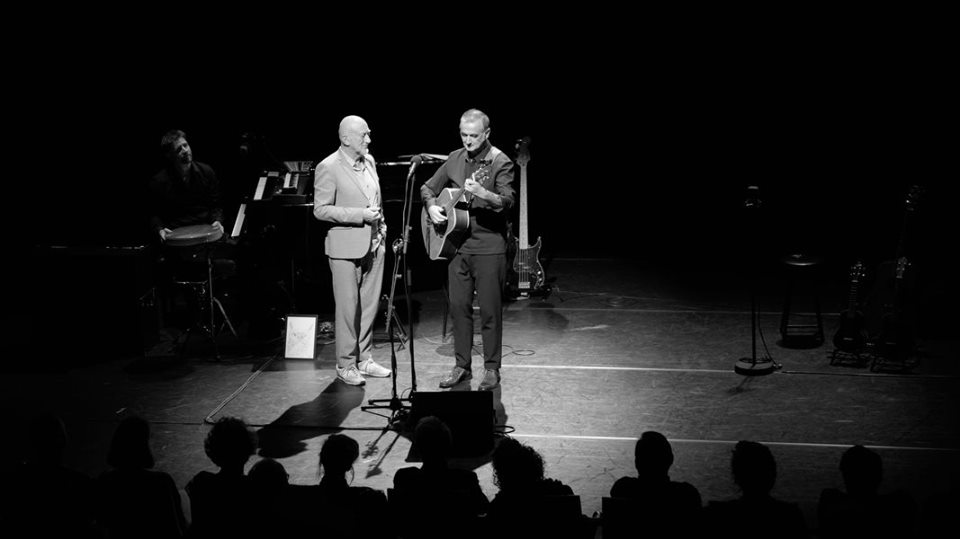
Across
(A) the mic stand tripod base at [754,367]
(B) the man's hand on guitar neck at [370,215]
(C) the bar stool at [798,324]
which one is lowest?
(A) the mic stand tripod base at [754,367]

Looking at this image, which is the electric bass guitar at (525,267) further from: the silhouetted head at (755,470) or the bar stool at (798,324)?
the silhouetted head at (755,470)

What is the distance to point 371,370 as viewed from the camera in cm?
661

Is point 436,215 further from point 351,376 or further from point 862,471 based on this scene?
point 862,471

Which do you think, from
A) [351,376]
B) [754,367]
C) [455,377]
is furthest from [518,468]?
[754,367]

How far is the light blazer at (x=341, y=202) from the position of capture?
620 cm

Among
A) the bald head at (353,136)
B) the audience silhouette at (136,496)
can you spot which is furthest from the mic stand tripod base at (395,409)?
the audience silhouette at (136,496)

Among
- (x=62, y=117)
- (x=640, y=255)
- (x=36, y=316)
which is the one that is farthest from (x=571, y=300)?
(x=62, y=117)

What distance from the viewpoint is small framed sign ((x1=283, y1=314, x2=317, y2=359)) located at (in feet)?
23.4

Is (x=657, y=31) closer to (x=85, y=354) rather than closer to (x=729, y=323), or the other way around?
(x=729, y=323)

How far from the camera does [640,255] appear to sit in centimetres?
1094

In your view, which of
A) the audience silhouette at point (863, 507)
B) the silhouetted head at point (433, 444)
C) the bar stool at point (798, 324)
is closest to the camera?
the audience silhouette at point (863, 507)

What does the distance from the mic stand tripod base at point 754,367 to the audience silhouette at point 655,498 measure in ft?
10.9

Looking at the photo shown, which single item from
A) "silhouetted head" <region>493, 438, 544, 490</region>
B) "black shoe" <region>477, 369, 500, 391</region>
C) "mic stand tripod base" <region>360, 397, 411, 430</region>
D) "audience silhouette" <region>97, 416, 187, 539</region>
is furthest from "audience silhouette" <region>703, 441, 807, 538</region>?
"black shoe" <region>477, 369, 500, 391</region>

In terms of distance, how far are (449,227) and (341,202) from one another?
34.9 inches
